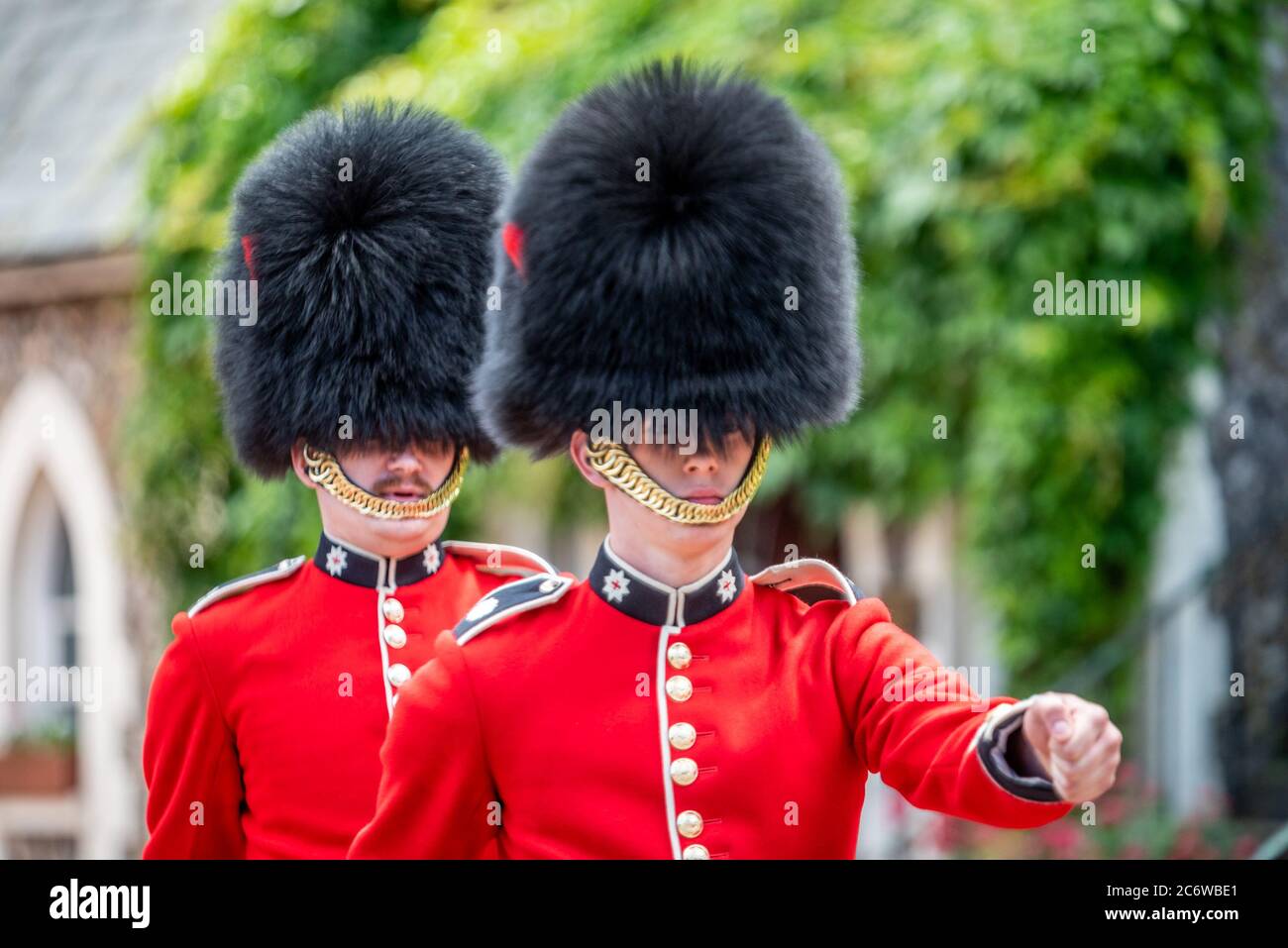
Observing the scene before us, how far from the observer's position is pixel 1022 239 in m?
6.15

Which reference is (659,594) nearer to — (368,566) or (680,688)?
(680,688)

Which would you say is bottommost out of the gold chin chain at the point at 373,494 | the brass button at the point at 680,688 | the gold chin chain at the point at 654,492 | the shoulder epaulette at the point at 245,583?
the brass button at the point at 680,688

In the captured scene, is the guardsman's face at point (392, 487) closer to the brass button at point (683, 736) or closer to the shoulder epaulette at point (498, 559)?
the shoulder epaulette at point (498, 559)

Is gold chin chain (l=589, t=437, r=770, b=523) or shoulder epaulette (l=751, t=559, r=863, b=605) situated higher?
gold chin chain (l=589, t=437, r=770, b=523)

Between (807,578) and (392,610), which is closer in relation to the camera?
(807,578)

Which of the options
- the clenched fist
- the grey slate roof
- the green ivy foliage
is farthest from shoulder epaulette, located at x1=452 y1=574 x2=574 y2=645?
the grey slate roof

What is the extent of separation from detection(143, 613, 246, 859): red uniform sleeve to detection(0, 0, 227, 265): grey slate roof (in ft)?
→ 20.8

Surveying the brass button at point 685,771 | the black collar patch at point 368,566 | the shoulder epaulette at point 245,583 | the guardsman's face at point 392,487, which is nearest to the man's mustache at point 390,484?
the guardsman's face at point 392,487

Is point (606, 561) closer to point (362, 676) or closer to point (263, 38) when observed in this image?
point (362, 676)

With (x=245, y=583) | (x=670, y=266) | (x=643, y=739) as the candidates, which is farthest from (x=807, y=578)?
(x=245, y=583)

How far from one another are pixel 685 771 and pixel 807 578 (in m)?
0.32

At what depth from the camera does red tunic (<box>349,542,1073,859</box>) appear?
2285mm

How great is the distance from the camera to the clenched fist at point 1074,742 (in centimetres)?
184

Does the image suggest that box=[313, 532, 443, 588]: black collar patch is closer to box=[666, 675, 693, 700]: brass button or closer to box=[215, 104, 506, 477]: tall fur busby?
box=[215, 104, 506, 477]: tall fur busby
